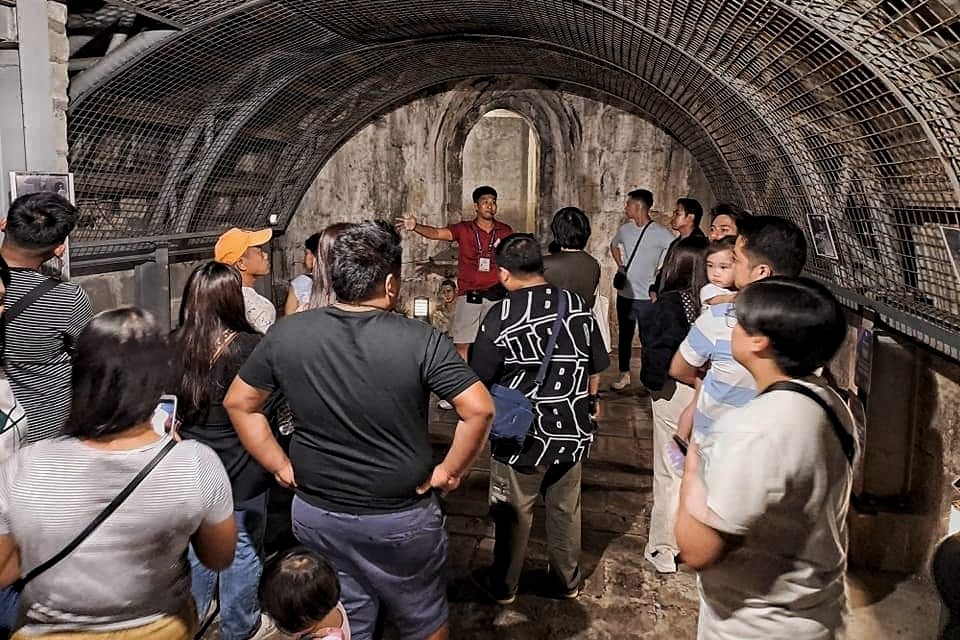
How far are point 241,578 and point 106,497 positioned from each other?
1.52 metres

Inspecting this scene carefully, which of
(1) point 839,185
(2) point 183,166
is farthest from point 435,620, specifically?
(2) point 183,166

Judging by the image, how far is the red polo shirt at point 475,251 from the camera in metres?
6.93

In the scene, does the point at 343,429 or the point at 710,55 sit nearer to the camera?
the point at 343,429

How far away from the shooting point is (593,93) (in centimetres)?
950

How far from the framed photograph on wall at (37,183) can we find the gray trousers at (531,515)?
107 inches

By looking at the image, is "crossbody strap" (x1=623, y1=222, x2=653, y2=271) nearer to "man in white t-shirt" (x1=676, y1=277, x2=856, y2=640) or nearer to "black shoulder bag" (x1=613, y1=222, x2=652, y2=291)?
"black shoulder bag" (x1=613, y1=222, x2=652, y2=291)

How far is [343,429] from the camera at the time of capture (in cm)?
246

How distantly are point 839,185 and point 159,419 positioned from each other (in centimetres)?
384

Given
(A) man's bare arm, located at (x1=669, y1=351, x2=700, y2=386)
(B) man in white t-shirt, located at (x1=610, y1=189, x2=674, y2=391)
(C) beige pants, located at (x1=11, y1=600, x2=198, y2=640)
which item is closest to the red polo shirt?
(B) man in white t-shirt, located at (x1=610, y1=189, x2=674, y2=391)

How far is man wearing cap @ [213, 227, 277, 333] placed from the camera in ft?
12.8

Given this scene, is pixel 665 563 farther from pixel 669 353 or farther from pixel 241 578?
pixel 241 578

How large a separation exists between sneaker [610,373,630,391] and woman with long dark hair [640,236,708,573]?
347 centimetres

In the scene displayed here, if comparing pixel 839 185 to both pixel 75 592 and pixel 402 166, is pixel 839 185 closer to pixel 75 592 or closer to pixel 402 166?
pixel 75 592

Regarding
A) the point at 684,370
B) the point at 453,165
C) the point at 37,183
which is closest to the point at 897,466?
the point at 684,370
